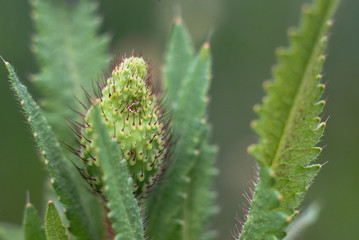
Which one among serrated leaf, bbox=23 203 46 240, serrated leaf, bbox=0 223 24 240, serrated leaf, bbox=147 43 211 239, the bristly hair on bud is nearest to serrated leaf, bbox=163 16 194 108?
serrated leaf, bbox=147 43 211 239

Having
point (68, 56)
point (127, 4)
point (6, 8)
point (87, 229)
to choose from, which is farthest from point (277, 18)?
point (87, 229)

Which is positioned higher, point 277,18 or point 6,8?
point 6,8

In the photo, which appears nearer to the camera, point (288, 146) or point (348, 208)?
point (288, 146)

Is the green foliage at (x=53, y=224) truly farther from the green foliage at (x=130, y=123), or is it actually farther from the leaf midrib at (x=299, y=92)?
the leaf midrib at (x=299, y=92)

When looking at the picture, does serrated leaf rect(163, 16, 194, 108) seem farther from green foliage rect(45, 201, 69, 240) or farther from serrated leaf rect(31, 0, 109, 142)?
green foliage rect(45, 201, 69, 240)

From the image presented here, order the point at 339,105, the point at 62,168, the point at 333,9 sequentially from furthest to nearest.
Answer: the point at 339,105 < the point at 62,168 < the point at 333,9

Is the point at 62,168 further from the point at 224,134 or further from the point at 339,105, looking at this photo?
the point at 339,105

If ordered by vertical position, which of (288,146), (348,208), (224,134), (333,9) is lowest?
(288,146)

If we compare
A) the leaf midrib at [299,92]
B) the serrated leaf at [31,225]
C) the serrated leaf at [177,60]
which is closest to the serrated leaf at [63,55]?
the serrated leaf at [177,60]
